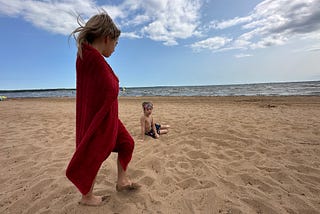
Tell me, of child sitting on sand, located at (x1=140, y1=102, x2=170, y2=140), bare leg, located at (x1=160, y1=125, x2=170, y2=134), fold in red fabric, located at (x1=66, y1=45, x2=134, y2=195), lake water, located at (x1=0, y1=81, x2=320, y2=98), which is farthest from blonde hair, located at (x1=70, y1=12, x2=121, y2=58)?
lake water, located at (x1=0, y1=81, x2=320, y2=98)

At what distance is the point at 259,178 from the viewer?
8.24 feet

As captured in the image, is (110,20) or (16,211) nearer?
(110,20)

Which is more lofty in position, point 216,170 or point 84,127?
point 84,127

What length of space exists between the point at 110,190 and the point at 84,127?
40.7 inches

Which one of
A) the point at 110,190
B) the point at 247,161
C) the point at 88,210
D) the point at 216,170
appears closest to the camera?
the point at 88,210

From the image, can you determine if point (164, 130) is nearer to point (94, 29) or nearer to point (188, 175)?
point (188, 175)

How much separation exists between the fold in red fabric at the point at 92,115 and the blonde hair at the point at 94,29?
0.09m

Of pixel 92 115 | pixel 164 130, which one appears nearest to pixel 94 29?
pixel 92 115

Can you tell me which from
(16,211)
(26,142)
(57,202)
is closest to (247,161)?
Answer: (57,202)

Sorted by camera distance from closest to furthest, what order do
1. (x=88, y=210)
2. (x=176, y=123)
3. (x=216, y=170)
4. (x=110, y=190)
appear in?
(x=88, y=210) → (x=110, y=190) → (x=216, y=170) → (x=176, y=123)

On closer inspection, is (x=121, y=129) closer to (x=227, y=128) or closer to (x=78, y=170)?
(x=78, y=170)

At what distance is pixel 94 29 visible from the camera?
1.71m

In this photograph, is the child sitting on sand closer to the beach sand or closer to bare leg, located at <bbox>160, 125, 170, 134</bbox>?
bare leg, located at <bbox>160, 125, 170, 134</bbox>

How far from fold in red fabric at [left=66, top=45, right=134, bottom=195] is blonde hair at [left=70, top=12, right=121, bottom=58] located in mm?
89
